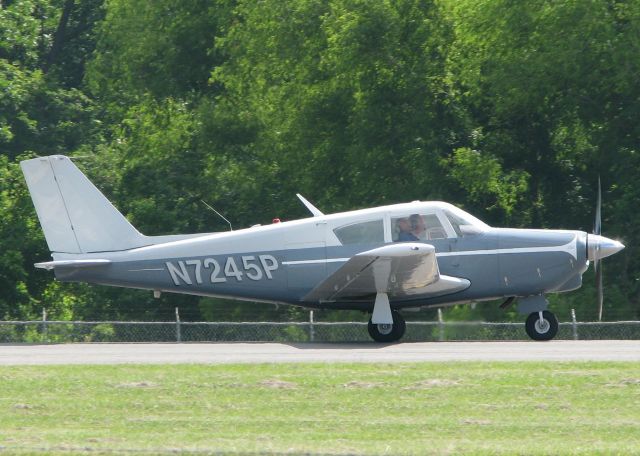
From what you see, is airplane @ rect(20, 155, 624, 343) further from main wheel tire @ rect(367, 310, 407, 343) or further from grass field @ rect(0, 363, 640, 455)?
grass field @ rect(0, 363, 640, 455)

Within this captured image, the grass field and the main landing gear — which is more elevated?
the main landing gear

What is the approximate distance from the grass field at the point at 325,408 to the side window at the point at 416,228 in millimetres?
3876

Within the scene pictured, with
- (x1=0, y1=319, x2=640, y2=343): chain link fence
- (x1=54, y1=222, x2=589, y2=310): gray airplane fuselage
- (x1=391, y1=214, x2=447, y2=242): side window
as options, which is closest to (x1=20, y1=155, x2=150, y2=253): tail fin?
(x1=54, y1=222, x2=589, y2=310): gray airplane fuselage

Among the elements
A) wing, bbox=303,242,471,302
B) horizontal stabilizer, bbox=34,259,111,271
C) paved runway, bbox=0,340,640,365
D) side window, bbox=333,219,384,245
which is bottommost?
Result: paved runway, bbox=0,340,640,365

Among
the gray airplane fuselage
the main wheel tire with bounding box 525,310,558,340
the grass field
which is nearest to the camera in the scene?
the grass field

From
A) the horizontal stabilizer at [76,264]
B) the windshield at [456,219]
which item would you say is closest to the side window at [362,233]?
the windshield at [456,219]

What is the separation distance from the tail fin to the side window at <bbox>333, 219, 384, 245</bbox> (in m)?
3.34

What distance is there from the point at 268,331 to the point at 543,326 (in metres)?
6.33

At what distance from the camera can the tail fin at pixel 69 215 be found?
1884 centimetres

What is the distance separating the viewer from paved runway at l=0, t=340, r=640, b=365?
15.5 m

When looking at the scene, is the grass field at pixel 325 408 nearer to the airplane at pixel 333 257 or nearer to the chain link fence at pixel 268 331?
the airplane at pixel 333 257

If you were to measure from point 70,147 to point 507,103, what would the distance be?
1599 cm

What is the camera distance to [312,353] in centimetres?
1673

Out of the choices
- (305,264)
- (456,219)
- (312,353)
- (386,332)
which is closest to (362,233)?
(305,264)
